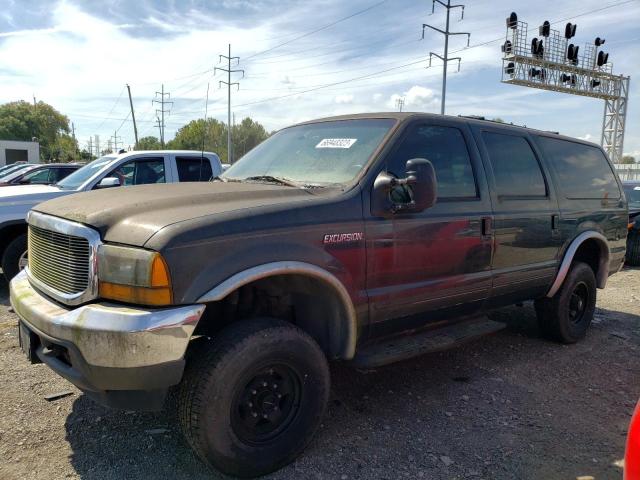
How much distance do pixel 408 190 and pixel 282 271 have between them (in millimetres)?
982

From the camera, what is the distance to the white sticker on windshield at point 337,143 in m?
3.51

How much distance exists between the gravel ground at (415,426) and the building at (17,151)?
6518 cm

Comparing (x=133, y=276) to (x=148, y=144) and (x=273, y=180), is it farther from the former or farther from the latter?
(x=148, y=144)

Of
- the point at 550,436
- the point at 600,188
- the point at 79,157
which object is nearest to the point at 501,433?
the point at 550,436

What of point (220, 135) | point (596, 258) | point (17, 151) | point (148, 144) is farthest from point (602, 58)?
point (17, 151)

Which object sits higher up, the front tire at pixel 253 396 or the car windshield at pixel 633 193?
the car windshield at pixel 633 193

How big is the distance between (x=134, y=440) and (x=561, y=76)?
93.4 feet

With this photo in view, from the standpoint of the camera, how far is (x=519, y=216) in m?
4.18

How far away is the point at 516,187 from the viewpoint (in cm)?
425

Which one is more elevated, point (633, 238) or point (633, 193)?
point (633, 193)

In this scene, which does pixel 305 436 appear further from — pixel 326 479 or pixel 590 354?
pixel 590 354

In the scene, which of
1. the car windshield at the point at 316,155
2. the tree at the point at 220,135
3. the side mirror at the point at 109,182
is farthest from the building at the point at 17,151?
the car windshield at the point at 316,155

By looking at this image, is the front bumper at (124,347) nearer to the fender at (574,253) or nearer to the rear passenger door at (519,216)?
the rear passenger door at (519,216)

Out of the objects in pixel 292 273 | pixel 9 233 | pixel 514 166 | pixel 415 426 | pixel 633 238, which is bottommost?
pixel 415 426
